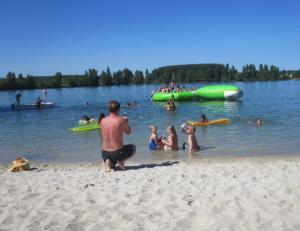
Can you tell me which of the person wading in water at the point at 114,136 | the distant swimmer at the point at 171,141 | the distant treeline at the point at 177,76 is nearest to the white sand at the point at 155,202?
the person wading in water at the point at 114,136

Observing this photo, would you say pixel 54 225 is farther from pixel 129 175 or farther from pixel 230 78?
pixel 230 78

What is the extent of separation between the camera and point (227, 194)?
19.9 feet

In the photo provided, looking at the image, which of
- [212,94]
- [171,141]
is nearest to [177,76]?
[212,94]

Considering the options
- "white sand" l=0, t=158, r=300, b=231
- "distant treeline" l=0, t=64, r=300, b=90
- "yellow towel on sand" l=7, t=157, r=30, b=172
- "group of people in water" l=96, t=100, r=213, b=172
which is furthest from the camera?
"distant treeline" l=0, t=64, r=300, b=90

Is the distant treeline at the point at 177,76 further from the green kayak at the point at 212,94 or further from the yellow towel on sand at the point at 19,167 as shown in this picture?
the yellow towel on sand at the point at 19,167

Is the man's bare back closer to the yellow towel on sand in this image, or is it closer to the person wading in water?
the person wading in water

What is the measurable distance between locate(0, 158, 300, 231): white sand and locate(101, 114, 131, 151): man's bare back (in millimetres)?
831

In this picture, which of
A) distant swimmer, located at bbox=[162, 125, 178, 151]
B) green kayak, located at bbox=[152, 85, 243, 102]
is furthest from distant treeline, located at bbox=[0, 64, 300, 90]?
distant swimmer, located at bbox=[162, 125, 178, 151]

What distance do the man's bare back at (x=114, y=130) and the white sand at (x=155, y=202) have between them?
83cm

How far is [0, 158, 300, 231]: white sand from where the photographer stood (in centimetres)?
497

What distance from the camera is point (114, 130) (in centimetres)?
821

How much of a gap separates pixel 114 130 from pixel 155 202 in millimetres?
2738

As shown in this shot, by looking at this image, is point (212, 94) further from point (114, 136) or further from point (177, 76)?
point (177, 76)

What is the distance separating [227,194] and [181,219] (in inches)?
48.9
